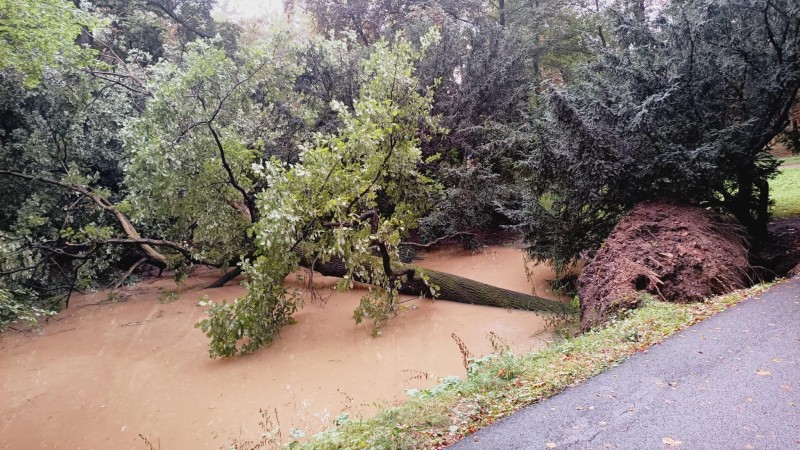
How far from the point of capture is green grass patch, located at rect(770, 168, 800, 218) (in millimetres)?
10148

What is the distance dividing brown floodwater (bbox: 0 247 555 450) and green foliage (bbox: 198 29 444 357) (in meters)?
0.64

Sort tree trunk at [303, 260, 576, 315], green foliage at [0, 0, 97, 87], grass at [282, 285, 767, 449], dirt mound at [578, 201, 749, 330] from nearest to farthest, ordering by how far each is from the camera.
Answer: grass at [282, 285, 767, 449]
dirt mound at [578, 201, 749, 330]
green foliage at [0, 0, 97, 87]
tree trunk at [303, 260, 576, 315]

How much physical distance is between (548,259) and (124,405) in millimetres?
7862

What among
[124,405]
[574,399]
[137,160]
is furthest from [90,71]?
[574,399]

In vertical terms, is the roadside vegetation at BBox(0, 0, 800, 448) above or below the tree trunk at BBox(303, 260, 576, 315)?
above

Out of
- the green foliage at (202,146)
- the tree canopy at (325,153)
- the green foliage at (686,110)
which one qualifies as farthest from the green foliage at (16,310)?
the green foliage at (686,110)

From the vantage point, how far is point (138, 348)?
26.6ft

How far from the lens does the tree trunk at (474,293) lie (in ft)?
27.7

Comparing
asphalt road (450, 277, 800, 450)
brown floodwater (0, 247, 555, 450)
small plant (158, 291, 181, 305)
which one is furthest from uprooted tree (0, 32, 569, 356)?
asphalt road (450, 277, 800, 450)

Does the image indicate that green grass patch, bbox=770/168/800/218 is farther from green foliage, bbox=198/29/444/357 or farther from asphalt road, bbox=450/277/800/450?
green foliage, bbox=198/29/444/357

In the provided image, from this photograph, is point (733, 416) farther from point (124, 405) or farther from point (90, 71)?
point (90, 71)

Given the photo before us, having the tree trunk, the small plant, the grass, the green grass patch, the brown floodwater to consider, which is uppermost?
the green grass patch

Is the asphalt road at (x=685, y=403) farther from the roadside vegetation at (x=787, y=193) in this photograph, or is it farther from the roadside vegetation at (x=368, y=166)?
the roadside vegetation at (x=787, y=193)

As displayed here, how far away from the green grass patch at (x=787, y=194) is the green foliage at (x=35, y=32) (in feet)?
45.5
